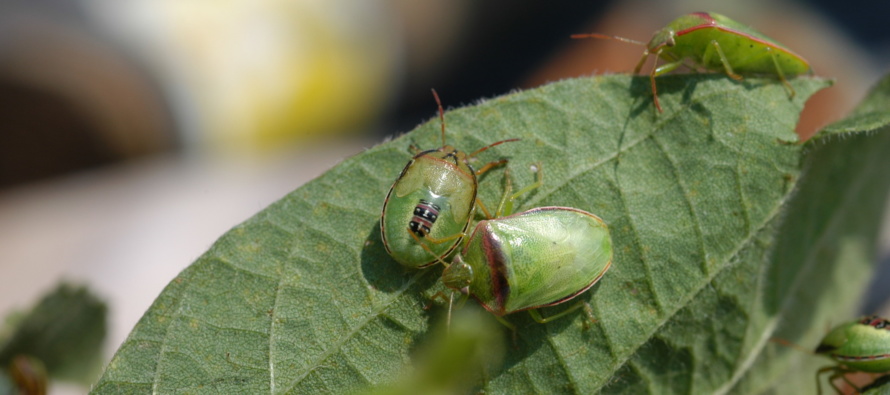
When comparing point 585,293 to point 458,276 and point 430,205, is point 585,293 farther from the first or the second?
point 430,205

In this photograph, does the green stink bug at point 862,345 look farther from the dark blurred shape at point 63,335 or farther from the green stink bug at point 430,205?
the dark blurred shape at point 63,335

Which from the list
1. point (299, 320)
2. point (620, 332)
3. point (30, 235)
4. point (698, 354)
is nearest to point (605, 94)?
point (620, 332)

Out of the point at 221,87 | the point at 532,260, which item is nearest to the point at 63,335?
the point at 532,260

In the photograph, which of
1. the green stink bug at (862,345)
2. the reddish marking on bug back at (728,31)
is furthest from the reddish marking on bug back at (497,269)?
the green stink bug at (862,345)

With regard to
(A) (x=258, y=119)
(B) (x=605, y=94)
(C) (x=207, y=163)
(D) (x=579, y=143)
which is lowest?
(C) (x=207, y=163)

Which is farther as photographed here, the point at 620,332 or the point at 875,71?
the point at 875,71

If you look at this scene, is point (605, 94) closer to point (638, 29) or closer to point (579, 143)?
point (579, 143)

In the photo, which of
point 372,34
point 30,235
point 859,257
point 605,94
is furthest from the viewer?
point 372,34
